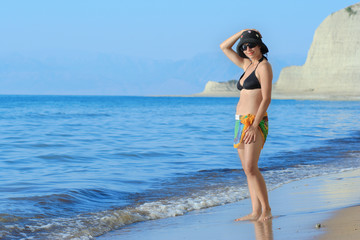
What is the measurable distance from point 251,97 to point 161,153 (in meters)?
8.22

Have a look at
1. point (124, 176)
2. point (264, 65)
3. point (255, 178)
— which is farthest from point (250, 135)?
point (124, 176)

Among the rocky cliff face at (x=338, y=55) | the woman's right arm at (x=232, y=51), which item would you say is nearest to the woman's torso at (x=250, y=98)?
the woman's right arm at (x=232, y=51)

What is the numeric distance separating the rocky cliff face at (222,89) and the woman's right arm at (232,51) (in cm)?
15184

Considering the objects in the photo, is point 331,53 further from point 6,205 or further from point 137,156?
point 6,205

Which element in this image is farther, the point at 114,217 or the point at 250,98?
the point at 114,217

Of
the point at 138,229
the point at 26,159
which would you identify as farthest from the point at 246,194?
the point at 26,159

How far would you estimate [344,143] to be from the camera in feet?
53.4

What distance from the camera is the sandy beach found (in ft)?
14.6

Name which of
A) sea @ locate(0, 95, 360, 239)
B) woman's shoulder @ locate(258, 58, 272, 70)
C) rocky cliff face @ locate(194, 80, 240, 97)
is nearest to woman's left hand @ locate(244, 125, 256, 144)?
woman's shoulder @ locate(258, 58, 272, 70)

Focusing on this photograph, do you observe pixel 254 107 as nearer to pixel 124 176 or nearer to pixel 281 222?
pixel 281 222

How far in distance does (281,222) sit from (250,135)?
92cm

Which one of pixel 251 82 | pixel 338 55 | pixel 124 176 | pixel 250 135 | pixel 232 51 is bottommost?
pixel 124 176

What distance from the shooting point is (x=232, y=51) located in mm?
5434

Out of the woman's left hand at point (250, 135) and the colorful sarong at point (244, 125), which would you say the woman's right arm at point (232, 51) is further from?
the woman's left hand at point (250, 135)
